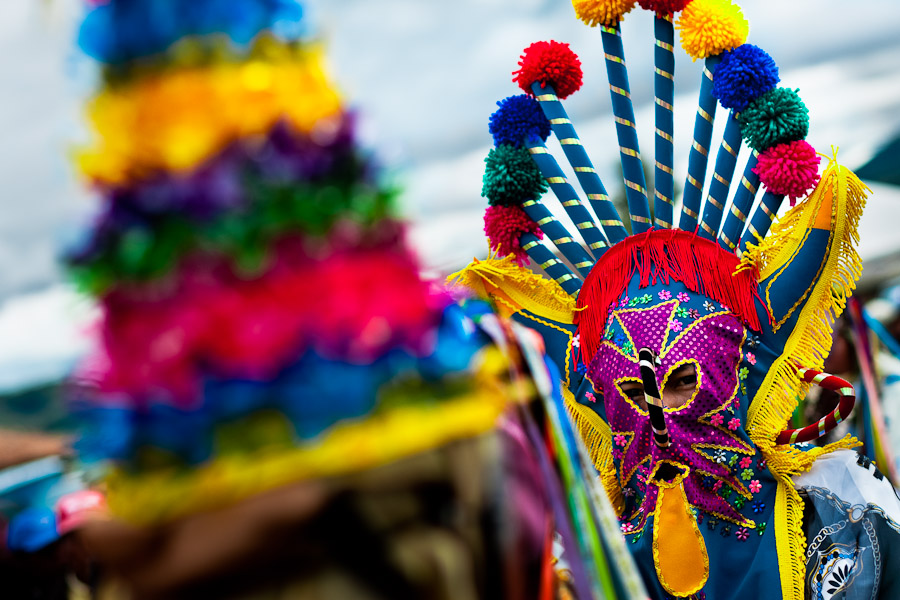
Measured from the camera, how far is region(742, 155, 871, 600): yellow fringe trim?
190 centimetres

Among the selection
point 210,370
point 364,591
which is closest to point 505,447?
point 364,591

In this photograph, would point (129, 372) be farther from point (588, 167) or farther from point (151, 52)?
point (588, 167)

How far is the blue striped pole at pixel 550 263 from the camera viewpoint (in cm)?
222

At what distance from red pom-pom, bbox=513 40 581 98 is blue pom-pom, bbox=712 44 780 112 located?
1.37ft

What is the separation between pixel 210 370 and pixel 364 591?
272 mm

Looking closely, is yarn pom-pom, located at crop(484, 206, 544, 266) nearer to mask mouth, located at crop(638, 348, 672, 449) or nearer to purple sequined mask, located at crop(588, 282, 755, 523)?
purple sequined mask, located at crop(588, 282, 755, 523)

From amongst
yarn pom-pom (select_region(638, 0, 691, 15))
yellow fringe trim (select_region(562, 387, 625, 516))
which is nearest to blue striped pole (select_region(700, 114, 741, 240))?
yarn pom-pom (select_region(638, 0, 691, 15))

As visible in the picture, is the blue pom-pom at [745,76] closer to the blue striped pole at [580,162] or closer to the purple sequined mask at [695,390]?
the blue striped pole at [580,162]

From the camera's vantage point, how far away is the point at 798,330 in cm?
202

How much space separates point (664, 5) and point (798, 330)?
1.02 metres

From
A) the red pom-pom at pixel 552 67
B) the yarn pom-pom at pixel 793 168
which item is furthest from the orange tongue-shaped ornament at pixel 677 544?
the red pom-pom at pixel 552 67

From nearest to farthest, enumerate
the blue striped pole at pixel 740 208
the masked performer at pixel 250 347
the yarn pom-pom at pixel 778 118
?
the masked performer at pixel 250 347
the yarn pom-pom at pixel 778 118
the blue striped pole at pixel 740 208

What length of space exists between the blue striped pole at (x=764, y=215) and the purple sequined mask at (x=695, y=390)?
0.24m

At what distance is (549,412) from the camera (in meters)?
0.99
